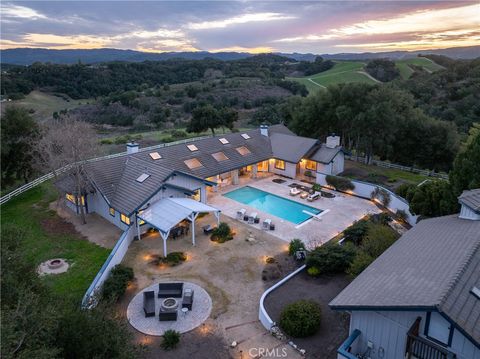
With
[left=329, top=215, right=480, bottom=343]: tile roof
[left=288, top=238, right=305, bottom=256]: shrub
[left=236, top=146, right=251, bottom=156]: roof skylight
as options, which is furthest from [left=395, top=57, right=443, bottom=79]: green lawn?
[left=329, top=215, right=480, bottom=343]: tile roof

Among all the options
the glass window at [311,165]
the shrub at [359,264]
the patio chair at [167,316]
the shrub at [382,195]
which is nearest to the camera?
the patio chair at [167,316]

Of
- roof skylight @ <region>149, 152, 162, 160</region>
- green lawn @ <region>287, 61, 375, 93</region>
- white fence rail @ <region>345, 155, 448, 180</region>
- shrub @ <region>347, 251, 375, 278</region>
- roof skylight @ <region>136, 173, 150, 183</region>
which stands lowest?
white fence rail @ <region>345, 155, 448, 180</region>

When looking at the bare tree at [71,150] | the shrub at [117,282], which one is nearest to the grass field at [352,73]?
the bare tree at [71,150]

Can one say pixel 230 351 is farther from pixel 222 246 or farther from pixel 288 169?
pixel 288 169

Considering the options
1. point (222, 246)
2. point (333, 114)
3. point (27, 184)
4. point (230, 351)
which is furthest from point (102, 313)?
point (333, 114)

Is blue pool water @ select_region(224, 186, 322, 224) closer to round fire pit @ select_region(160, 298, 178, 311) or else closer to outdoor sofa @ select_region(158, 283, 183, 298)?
outdoor sofa @ select_region(158, 283, 183, 298)

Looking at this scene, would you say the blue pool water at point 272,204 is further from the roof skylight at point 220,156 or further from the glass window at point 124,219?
the glass window at point 124,219
